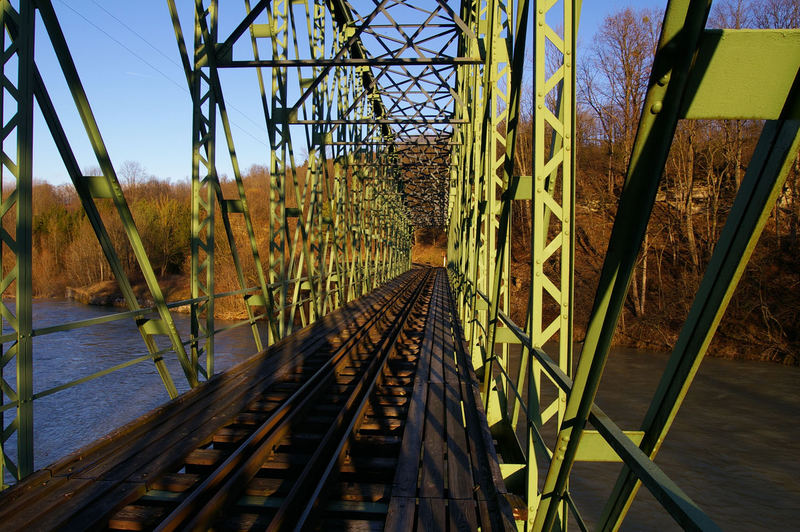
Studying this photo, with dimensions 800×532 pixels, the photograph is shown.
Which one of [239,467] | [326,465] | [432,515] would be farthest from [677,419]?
[239,467]

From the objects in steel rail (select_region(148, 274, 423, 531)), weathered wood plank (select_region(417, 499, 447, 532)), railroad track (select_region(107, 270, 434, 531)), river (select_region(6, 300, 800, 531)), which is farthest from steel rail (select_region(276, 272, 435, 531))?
river (select_region(6, 300, 800, 531))

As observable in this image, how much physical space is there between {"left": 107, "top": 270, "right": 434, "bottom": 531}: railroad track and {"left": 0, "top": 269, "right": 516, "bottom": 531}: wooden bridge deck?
11mm

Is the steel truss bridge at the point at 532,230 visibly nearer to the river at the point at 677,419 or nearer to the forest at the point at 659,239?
the river at the point at 677,419

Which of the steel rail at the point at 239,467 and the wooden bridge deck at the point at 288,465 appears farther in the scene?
the wooden bridge deck at the point at 288,465

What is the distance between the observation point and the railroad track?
11.0 feet

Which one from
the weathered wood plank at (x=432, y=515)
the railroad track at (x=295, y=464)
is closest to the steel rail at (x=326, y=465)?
the railroad track at (x=295, y=464)

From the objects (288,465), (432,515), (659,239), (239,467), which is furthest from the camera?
(659,239)

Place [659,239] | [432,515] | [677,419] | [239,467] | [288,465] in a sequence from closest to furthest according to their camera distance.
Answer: [432,515], [239,467], [288,465], [677,419], [659,239]

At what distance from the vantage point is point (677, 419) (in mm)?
14523

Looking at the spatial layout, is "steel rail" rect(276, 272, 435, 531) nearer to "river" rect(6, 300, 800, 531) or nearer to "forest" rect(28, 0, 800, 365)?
"river" rect(6, 300, 800, 531)

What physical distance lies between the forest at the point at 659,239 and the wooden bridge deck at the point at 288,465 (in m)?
17.5

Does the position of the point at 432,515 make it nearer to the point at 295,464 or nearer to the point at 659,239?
the point at 295,464

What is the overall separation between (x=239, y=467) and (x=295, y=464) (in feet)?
1.56

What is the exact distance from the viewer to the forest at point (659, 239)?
1986 centimetres
